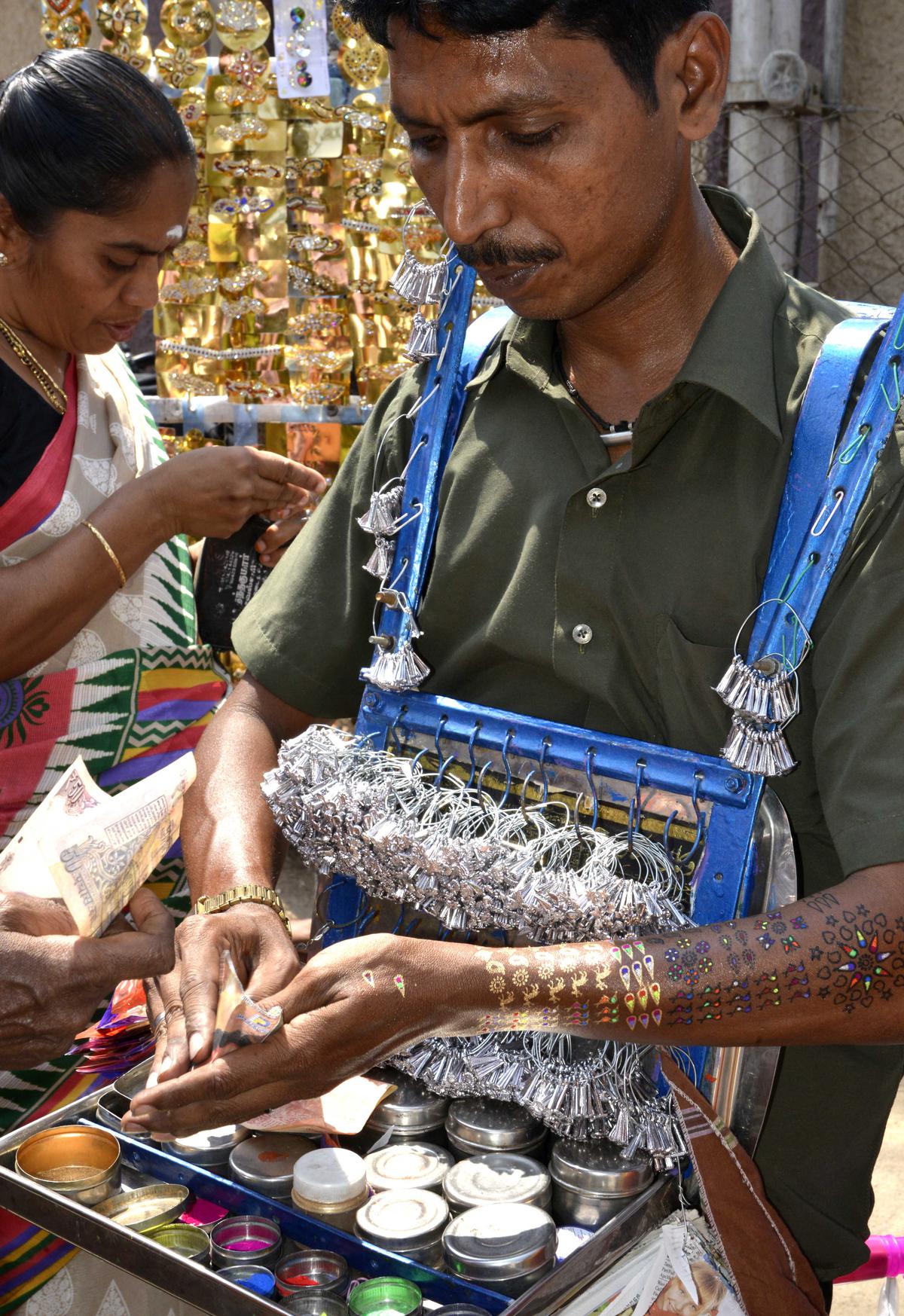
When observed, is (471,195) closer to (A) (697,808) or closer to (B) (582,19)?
(B) (582,19)

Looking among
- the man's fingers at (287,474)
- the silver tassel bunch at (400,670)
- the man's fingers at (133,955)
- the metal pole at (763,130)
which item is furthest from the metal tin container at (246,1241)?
the metal pole at (763,130)

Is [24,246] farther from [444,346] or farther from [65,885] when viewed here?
[65,885]

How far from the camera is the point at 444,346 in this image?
1442 mm

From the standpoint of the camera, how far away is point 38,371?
209 centimetres

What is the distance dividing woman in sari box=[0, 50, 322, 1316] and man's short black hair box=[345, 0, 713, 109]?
36.9 inches

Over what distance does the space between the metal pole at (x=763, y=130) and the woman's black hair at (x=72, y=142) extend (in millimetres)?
2586

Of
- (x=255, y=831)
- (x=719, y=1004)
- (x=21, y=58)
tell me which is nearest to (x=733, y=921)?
(x=719, y=1004)

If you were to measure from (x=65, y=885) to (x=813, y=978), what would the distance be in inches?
26.7

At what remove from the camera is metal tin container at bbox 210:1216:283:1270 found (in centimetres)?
112

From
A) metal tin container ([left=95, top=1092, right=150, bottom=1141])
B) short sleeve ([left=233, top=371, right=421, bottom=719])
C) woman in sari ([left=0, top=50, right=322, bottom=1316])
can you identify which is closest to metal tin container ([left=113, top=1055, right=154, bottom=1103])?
metal tin container ([left=95, top=1092, right=150, bottom=1141])

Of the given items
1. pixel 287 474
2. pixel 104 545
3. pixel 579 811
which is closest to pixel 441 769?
pixel 579 811

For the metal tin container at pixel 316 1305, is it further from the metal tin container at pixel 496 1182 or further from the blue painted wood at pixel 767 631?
the blue painted wood at pixel 767 631

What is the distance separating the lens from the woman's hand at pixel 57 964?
50.6 inches

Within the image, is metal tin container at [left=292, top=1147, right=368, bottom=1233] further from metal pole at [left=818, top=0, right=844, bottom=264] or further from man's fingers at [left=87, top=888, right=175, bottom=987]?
metal pole at [left=818, top=0, right=844, bottom=264]
